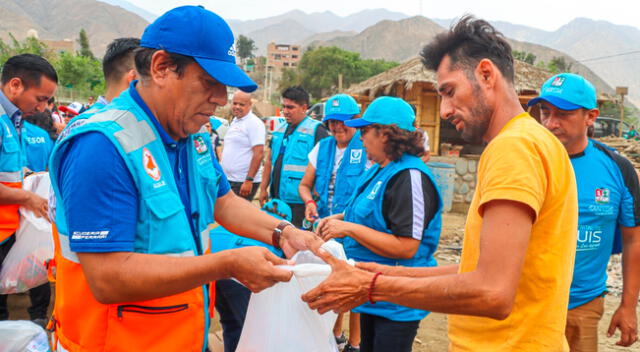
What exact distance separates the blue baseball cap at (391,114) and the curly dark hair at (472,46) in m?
1.25

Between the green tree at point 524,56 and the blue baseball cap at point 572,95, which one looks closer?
the blue baseball cap at point 572,95

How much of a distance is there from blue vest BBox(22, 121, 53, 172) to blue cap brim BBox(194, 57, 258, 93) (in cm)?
481

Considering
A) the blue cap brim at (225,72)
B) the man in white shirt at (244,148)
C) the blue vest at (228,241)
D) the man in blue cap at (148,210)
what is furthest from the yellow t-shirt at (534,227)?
the man in white shirt at (244,148)

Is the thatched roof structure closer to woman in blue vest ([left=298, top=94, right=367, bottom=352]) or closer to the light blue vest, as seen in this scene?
woman in blue vest ([left=298, top=94, right=367, bottom=352])

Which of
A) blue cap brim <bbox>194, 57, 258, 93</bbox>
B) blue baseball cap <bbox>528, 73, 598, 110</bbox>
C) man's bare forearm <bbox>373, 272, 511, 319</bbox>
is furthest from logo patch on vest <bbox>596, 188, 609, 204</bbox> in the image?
blue cap brim <bbox>194, 57, 258, 93</bbox>

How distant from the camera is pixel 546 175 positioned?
148 cm

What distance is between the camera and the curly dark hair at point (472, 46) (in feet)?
5.67

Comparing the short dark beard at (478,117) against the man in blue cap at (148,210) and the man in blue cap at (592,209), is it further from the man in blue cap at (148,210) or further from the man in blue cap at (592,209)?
the man in blue cap at (592,209)

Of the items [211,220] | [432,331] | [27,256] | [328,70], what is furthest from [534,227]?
[328,70]

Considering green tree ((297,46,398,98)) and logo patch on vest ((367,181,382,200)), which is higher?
green tree ((297,46,398,98))

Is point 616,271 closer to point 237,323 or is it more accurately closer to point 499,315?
point 237,323

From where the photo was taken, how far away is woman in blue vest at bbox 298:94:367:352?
4613 mm

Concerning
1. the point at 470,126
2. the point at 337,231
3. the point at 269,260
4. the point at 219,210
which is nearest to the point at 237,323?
the point at 337,231

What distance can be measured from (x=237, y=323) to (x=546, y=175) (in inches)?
96.7
